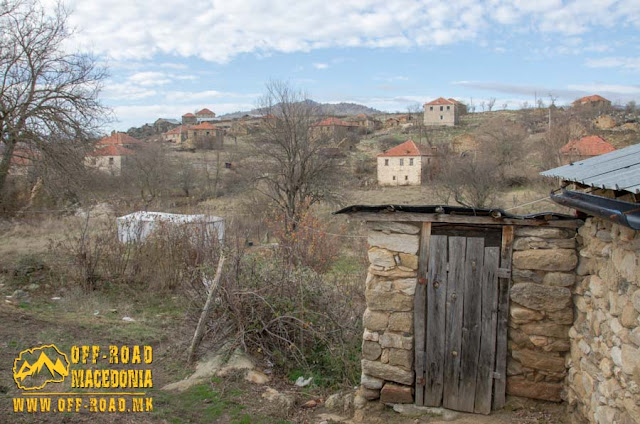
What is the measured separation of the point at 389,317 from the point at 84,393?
10.8ft

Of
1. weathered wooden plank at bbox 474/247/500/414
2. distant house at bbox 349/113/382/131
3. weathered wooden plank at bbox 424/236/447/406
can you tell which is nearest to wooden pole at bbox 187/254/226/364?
weathered wooden plank at bbox 424/236/447/406

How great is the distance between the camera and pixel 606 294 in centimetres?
371

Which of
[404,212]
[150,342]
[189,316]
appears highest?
[404,212]

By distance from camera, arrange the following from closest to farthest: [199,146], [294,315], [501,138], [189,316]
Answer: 1. [294,315]
2. [189,316]
3. [501,138]
4. [199,146]

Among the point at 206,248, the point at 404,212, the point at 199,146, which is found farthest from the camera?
the point at 199,146

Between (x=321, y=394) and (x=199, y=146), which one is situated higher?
(x=199, y=146)

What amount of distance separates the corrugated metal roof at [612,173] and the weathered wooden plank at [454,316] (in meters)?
1.13

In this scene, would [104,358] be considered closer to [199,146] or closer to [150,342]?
[150,342]

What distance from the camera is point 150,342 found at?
7496 mm

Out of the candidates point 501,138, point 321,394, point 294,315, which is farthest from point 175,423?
point 501,138

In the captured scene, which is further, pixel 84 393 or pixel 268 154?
pixel 268 154

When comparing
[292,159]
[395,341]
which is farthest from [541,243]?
[292,159]

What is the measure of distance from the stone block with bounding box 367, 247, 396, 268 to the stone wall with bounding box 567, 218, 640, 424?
167 cm

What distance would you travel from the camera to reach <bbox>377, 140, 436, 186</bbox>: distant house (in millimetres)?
42938
